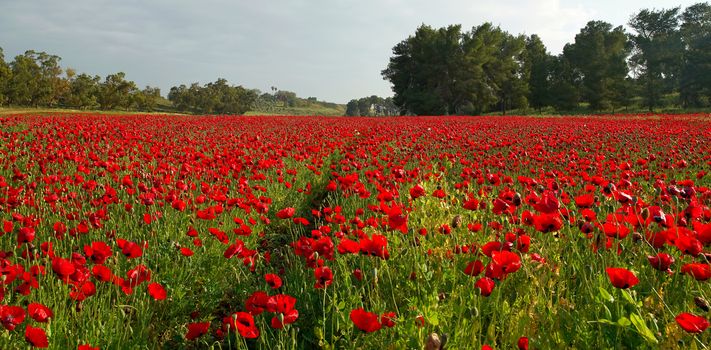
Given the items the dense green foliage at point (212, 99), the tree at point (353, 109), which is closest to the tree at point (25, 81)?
the dense green foliage at point (212, 99)

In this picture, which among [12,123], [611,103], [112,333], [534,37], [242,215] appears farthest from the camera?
[534,37]

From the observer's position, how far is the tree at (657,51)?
166 feet

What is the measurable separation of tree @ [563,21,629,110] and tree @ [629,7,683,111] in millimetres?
2726

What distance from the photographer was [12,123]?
13805 millimetres

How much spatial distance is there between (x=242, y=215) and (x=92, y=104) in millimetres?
80175

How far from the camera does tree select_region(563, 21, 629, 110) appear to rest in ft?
171

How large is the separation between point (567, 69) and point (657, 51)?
9.97 m

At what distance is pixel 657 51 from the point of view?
54344 millimetres

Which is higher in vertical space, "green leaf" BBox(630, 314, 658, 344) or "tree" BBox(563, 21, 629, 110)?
"tree" BBox(563, 21, 629, 110)

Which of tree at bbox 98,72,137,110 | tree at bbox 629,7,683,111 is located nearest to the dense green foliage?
tree at bbox 98,72,137,110

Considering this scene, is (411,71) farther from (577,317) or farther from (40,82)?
(577,317)

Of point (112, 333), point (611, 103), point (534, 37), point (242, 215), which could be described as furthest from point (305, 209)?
point (534, 37)

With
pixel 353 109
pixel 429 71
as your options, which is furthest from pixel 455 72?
pixel 353 109

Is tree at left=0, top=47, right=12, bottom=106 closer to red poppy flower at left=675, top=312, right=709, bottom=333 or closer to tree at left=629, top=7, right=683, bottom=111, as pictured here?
red poppy flower at left=675, top=312, right=709, bottom=333
